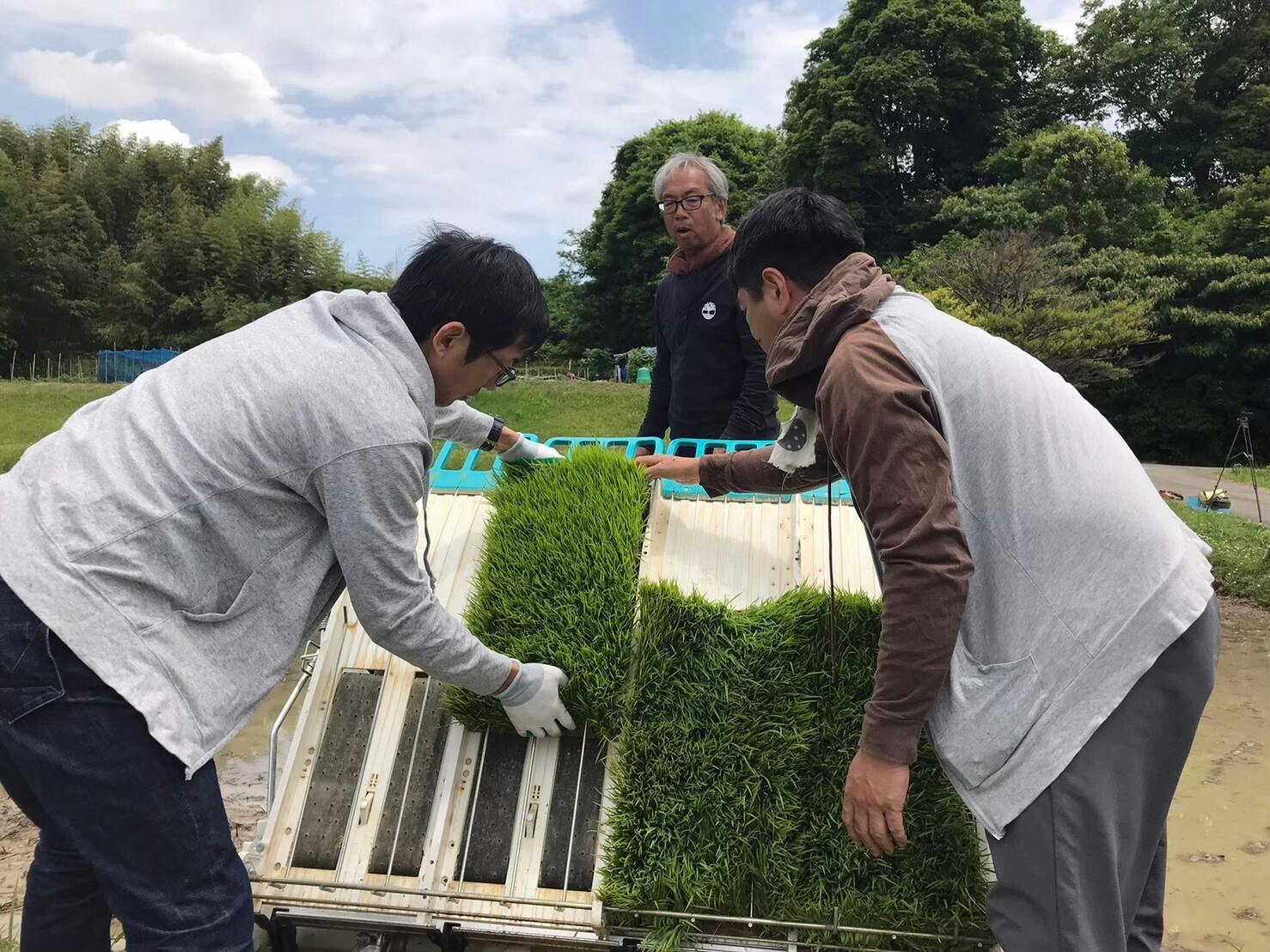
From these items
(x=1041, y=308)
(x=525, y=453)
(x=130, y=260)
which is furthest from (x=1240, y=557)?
(x=130, y=260)

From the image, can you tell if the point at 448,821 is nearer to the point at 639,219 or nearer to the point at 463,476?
the point at 463,476

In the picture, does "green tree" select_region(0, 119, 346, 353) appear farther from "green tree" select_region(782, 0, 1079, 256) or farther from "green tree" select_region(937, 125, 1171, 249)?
"green tree" select_region(937, 125, 1171, 249)

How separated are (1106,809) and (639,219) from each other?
33.9 m

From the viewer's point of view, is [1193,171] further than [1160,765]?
Yes

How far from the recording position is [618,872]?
217 cm

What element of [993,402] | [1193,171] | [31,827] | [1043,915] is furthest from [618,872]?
[1193,171]

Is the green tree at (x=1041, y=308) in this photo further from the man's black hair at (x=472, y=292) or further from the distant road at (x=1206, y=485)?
the man's black hair at (x=472, y=292)

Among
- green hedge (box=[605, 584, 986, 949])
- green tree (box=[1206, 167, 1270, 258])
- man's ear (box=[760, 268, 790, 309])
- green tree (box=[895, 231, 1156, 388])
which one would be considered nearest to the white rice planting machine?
green hedge (box=[605, 584, 986, 949])

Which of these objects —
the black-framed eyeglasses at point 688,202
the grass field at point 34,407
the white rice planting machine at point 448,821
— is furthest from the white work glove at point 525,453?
the grass field at point 34,407

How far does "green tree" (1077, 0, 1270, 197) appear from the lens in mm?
24188

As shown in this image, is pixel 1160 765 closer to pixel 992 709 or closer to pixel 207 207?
pixel 992 709

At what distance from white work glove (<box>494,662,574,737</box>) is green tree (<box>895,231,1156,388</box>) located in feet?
47.1

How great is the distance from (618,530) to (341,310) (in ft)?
4.00

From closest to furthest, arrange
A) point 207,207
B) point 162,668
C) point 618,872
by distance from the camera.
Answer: point 162,668, point 618,872, point 207,207
